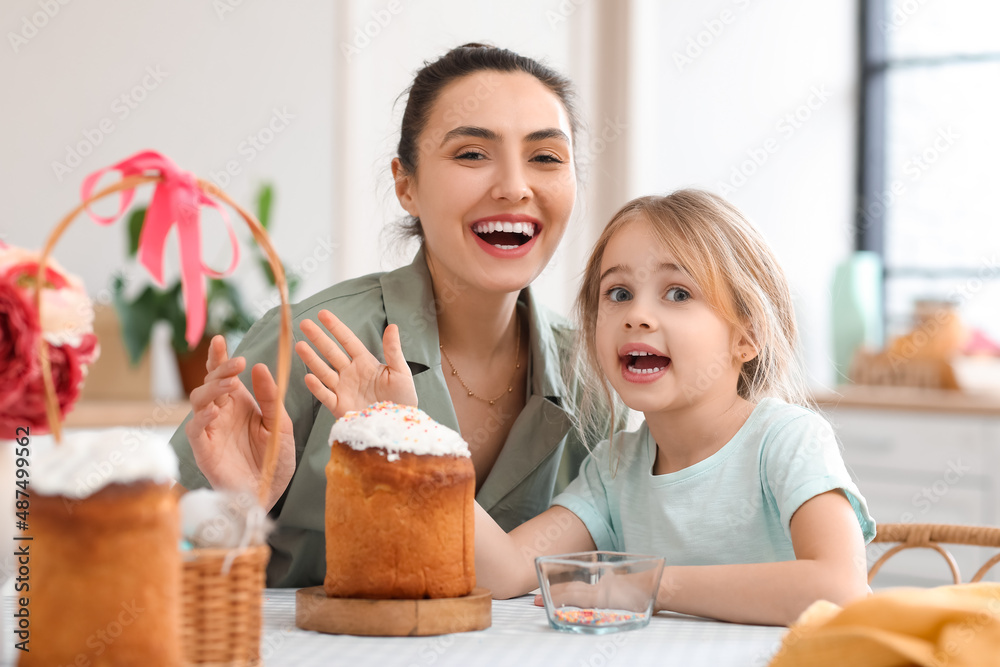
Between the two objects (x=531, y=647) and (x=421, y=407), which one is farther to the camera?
(x=421, y=407)

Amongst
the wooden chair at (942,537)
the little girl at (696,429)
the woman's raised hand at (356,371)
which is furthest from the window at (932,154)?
the woman's raised hand at (356,371)

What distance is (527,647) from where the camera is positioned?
2.82 ft

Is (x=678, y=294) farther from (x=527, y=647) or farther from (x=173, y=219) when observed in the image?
(x=173, y=219)

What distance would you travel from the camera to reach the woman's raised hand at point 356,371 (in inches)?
43.8

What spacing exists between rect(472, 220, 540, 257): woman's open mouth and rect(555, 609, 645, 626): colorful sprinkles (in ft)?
2.18

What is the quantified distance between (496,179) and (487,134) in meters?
0.07

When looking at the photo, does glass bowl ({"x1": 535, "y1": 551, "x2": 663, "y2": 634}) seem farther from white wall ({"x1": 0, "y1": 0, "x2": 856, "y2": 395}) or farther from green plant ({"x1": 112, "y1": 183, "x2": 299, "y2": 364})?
green plant ({"x1": 112, "y1": 183, "x2": 299, "y2": 364})

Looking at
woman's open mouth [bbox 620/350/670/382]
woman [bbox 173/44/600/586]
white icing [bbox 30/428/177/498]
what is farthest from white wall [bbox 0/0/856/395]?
white icing [bbox 30/428/177/498]

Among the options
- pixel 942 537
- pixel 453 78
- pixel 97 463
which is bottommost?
pixel 942 537

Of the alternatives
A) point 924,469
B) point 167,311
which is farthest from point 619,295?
point 924,469

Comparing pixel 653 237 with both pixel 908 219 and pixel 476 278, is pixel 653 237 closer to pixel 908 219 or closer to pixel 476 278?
pixel 476 278

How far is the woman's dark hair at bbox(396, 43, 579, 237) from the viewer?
1558 millimetres

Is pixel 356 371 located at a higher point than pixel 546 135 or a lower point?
lower

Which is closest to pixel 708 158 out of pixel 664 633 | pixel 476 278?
pixel 476 278
